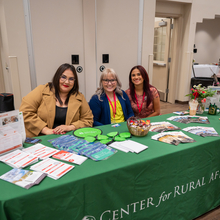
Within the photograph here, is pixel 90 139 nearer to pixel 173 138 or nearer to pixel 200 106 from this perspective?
pixel 173 138

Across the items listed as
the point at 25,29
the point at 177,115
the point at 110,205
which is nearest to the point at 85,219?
the point at 110,205

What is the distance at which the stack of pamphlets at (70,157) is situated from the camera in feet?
4.29

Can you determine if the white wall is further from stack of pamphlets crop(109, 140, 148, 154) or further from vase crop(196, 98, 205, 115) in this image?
stack of pamphlets crop(109, 140, 148, 154)

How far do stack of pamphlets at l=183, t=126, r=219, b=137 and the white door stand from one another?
13.3ft

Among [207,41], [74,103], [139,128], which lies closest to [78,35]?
[74,103]

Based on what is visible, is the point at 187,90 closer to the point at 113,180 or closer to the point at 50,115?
the point at 50,115

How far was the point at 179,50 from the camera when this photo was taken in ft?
17.8

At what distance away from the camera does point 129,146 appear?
1521 millimetres

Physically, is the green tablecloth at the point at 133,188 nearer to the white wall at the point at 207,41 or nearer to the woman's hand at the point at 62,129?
the woman's hand at the point at 62,129

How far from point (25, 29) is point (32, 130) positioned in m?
1.64

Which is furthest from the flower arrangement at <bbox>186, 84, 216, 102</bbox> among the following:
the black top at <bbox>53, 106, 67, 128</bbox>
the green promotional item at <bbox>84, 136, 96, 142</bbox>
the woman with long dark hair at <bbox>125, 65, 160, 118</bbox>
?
the black top at <bbox>53, 106, 67, 128</bbox>

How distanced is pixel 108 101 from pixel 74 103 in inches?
18.8

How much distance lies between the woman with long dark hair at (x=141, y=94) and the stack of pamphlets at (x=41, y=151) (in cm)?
149

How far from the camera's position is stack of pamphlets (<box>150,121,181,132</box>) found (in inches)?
74.5
